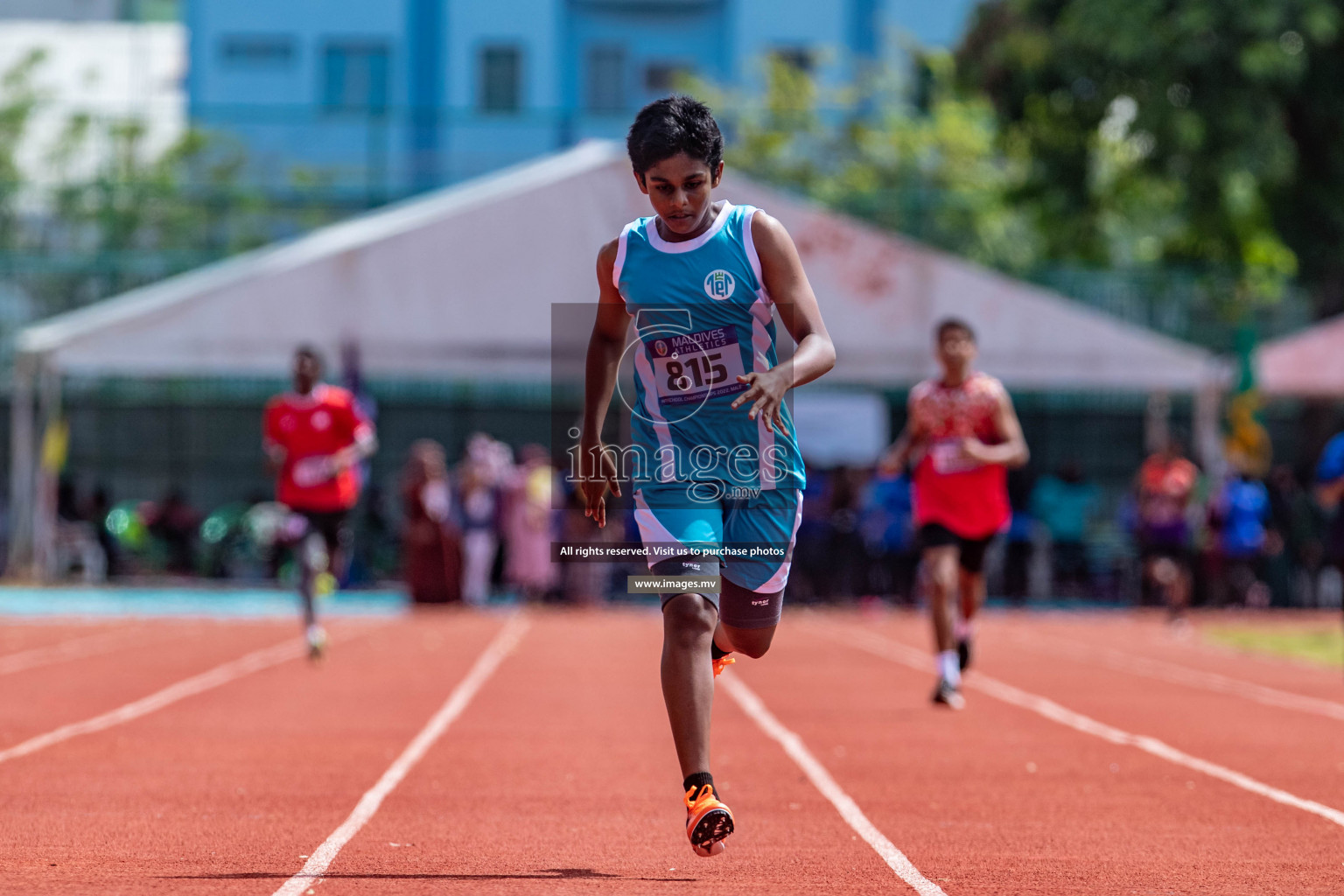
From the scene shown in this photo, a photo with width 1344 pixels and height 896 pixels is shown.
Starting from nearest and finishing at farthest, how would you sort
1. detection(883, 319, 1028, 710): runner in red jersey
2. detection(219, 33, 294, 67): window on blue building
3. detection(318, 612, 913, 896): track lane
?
detection(318, 612, 913, 896): track lane
detection(883, 319, 1028, 710): runner in red jersey
detection(219, 33, 294, 67): window on blue building

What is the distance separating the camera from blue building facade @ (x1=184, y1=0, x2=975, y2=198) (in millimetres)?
43656

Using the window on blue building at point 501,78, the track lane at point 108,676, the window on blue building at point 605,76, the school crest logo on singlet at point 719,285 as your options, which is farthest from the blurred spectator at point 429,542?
the window on blue building at point 605,76

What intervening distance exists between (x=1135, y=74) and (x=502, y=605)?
32.4 feet

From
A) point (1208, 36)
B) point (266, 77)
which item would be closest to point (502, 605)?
point (1208, 36)

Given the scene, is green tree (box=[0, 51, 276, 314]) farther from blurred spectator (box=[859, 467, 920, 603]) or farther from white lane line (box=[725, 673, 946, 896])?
white lane line (box=[725, 673, 946, 896])

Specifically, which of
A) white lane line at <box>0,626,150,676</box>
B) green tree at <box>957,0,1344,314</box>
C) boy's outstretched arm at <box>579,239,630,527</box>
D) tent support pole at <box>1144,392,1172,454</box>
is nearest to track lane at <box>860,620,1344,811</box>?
boy's outstretched arm at <box>579,239,630,527</box>

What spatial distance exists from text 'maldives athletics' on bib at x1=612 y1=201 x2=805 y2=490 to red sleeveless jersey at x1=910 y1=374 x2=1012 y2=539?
5.31 m

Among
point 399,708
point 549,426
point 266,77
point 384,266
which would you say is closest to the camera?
point 399,708

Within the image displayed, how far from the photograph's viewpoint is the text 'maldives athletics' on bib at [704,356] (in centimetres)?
596

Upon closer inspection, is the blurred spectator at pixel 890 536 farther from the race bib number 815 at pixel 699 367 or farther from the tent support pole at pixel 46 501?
the race bib number 815 at pixel 699 367

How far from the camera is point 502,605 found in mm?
23547

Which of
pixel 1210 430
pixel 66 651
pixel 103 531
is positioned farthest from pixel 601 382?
pixel 103 531

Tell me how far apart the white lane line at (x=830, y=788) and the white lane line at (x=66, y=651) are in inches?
186

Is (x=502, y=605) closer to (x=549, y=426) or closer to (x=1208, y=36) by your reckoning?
(x=549, y=426)
